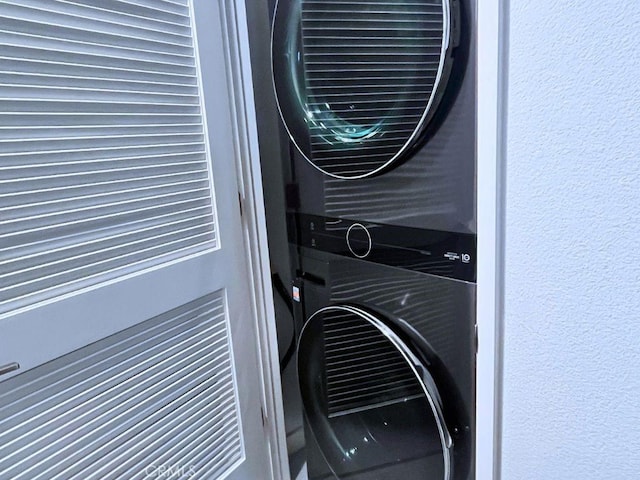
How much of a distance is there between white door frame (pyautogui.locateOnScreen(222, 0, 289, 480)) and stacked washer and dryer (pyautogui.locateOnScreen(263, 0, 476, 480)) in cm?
11

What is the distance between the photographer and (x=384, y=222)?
90 cm

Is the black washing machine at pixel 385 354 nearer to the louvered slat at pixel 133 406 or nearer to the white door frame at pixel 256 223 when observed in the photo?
the white door frame at pixel 256 223

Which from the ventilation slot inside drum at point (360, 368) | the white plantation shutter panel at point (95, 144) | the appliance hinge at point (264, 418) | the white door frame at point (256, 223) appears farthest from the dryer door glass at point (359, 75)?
the appliance hinge at point (264, 418)

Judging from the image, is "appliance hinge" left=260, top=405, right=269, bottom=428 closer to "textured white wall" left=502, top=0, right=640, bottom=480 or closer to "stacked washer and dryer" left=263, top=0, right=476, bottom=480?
"stacked washer and dryer" left=263, top=0, right=476, bottom=480

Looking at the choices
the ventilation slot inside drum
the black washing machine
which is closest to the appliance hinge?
the black washing machine

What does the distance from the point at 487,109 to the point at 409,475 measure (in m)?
0.87

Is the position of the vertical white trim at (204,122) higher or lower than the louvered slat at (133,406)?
higher

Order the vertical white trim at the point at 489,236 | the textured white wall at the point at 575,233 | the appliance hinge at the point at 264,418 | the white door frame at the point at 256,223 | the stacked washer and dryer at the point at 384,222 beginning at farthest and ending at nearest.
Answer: the appliance hinge at the point at 264,418 → the white door frame at the point at 256,223 → the stacked washer and dryer at the point at 384,222 → the vertical white trim at the point at 489,236 → the textured white wall at the point at 575,233

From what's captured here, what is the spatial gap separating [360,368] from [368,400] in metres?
0.09

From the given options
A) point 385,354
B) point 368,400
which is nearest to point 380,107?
point 385,354

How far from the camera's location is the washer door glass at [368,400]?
91 cm

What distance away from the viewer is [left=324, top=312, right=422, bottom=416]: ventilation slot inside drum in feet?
3.16

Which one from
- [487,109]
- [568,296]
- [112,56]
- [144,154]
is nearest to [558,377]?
[568,296]

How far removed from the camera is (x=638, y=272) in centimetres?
55
